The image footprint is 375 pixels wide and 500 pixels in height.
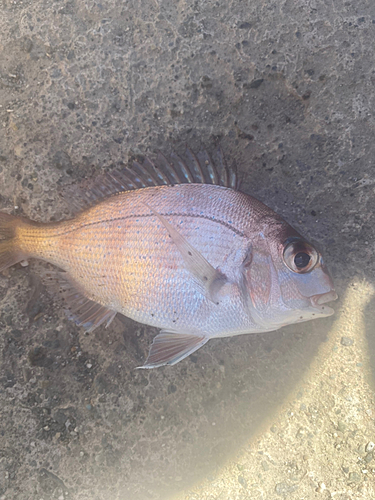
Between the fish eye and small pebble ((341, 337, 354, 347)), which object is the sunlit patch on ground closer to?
small pebble ((341, 337, 354, 347))

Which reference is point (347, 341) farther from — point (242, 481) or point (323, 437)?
point (242, 481)

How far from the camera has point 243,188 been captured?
170 centimetres

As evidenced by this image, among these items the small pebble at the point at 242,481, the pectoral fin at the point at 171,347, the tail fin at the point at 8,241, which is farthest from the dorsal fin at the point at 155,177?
the small pebble at the point at 242,481

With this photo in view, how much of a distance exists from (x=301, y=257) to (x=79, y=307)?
3.47ft

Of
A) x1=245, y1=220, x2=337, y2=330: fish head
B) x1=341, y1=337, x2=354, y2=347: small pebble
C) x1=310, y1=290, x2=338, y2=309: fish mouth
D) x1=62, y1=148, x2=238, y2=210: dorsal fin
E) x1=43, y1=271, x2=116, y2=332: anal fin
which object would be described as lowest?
x1=341, y1=337, x2=354, y2=347: small pebble

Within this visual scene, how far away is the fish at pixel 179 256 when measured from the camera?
1.29m

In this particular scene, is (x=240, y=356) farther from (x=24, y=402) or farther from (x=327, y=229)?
(x=24, y=402)

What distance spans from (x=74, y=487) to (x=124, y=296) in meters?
1.05

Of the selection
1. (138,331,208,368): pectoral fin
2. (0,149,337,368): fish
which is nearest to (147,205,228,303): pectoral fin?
(0,149,337,368): fish

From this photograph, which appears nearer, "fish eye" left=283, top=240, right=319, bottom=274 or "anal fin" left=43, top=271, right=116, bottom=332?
"fish eye" left=283, top=240, right=319, bottom=274

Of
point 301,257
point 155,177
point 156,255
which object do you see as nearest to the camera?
point 301,257

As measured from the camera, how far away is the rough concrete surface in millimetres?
1637

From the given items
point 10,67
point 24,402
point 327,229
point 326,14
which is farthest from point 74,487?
point 326,14

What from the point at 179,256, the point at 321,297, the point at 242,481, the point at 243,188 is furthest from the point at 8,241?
the point at 242,481
